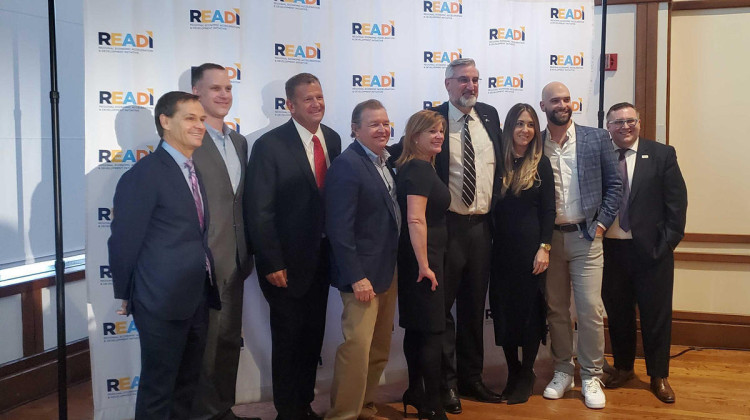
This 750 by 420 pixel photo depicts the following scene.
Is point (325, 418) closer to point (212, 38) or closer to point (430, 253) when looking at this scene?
point (430, 253)

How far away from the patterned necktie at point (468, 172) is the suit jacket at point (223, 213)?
113cm

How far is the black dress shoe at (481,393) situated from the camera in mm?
3564

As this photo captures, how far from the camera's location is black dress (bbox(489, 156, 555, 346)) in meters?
3.37

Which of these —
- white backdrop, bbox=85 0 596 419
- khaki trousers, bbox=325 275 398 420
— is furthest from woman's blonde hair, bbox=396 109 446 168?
white backdrop, bbox=85 0 596 419

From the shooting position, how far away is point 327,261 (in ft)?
10.5

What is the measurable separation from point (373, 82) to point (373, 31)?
30cm

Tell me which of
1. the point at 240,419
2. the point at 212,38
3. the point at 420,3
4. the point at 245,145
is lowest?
the point at 240,419

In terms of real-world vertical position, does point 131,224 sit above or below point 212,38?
below

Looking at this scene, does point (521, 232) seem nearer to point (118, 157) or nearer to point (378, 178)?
point (378, 178)

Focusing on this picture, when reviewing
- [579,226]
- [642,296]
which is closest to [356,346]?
[579,226]

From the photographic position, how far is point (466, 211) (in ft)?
11.1

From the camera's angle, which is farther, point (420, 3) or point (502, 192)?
point (420, 3)

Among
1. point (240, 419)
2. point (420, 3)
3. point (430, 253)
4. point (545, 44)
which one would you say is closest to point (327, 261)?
point (430, 253)

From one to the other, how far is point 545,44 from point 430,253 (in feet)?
5.88
